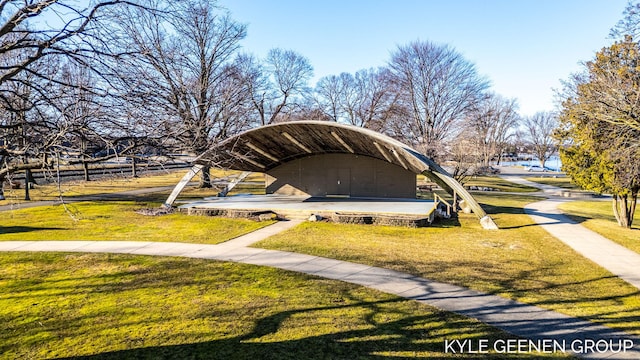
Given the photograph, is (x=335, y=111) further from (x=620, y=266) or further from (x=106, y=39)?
(x=106, y=39)

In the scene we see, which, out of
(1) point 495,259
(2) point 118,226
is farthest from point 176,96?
(2) point 118,226

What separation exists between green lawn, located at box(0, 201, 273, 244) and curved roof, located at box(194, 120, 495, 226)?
272cm

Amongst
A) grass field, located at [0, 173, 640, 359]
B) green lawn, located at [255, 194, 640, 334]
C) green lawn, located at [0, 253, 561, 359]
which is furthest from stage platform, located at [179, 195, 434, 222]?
green lawn, located at [0, 253, 561, 359]

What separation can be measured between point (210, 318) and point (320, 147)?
16.7 m

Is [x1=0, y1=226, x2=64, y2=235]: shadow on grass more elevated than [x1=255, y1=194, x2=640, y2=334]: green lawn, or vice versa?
[x1=0, y1=226, x2=64, y2=235]: shadow on grass

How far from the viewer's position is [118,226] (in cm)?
1661

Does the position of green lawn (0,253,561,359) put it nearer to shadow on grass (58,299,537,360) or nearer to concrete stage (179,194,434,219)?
shadow on grass (58,299,537,360)

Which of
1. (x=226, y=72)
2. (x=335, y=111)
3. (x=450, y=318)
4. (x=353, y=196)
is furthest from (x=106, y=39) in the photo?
(x=335, y=111)

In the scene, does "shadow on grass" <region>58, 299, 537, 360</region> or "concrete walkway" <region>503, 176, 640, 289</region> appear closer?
"shadow on grass" <region>58, 299, 537, 360</region>

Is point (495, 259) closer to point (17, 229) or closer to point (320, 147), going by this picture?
point (320, 147)

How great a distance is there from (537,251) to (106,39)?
12673mm

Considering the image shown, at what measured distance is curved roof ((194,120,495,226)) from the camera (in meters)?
16.3

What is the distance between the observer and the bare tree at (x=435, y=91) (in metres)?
38.9

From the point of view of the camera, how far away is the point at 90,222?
682 inches
